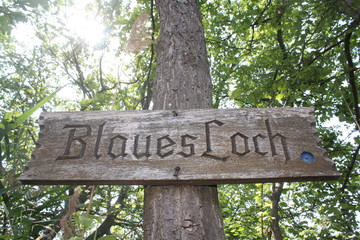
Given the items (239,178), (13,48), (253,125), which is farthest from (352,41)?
(13,48)

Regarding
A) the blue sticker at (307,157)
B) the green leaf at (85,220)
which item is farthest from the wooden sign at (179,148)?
the green leaf at (85,220)

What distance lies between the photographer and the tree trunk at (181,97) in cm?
97

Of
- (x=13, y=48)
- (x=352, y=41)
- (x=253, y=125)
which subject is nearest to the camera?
(x=253, y=125)

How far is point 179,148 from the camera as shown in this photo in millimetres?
1103

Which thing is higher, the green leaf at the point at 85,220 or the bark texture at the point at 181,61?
the bark texture at the point at 181,61

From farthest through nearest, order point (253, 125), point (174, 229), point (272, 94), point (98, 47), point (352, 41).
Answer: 1. point (98, 47)
2. point (352, 41)
3. point (272, 94)
4. point (253, 125)
5. point (174, 229)

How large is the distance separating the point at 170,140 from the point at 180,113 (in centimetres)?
16

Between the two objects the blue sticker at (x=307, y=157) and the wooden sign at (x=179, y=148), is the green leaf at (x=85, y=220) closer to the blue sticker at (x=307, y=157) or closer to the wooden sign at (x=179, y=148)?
the wooden sign at (x=179, y=148)

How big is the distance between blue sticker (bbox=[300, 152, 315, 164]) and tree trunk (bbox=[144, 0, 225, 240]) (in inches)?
16.1

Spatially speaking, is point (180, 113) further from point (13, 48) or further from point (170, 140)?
point (13, 48)

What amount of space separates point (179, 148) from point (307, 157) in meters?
0.56

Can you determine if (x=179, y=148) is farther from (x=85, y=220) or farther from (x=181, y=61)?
(x=181, y=61)

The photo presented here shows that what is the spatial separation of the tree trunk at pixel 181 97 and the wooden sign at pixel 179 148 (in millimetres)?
84

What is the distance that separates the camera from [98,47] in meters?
5.80
